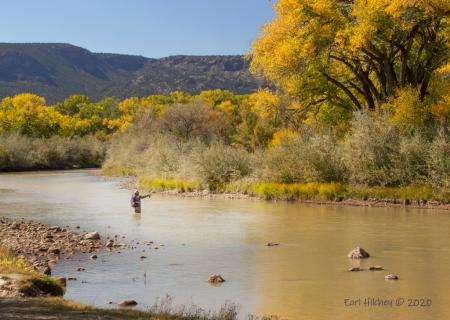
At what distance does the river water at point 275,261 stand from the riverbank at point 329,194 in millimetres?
1137

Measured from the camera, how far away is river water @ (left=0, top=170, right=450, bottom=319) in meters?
7.52

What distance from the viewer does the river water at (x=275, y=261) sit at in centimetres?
752

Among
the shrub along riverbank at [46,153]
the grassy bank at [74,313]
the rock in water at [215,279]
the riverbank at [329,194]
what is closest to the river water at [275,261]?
the rock in water at [215,279]

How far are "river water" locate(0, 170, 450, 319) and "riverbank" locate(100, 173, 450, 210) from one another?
1137 millimetres

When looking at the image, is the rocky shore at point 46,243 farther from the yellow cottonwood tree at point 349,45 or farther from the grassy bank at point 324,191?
the yellow cottonwood tree at point 349,45

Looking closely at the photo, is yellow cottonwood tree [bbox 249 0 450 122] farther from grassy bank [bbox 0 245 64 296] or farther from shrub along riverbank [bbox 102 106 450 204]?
grassy bank [bbox 0 245 64 296]

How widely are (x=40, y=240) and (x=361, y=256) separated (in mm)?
8605

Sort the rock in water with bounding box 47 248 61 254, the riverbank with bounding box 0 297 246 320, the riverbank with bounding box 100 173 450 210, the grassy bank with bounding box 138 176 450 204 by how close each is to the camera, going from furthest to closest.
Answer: the grassy bank with bounding box 138 176 450 204, the riverbank with bounding box 100 173 450 210, the rock in water with bounding box 47 248 61 254, the riverbank with bounding box 0 297 246 320

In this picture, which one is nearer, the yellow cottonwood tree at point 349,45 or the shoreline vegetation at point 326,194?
the shoreline vegetation at point 326,194

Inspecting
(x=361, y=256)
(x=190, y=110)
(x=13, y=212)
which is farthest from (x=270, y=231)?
(x=190, y=110)

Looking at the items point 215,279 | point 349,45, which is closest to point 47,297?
point 215,279

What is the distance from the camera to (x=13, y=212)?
19.0 meters

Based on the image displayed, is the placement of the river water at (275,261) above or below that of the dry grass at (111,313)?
below

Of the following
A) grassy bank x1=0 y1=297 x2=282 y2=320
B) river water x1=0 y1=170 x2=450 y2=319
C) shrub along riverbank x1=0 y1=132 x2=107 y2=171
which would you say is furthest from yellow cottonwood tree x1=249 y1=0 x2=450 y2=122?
shrub along riverbank x1=0 y1=132 x2=107 y2=171
